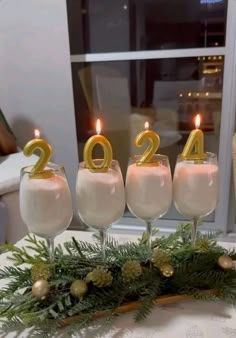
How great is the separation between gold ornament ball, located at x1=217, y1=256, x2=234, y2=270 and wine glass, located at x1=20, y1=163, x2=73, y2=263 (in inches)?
12.2

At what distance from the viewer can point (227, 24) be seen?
5.92 feet

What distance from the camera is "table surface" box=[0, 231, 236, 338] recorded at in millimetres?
592

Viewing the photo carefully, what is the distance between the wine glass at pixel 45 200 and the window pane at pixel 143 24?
5.06 ft

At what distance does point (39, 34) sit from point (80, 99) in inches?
17.6

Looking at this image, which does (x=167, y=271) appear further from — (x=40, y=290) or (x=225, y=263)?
(x=40, y=290)

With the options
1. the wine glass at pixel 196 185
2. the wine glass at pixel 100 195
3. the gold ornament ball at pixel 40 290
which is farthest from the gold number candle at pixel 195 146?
the gold ornament ball at pixel 40 290

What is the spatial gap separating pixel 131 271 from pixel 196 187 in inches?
7.9

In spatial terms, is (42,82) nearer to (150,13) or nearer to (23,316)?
(150,13)

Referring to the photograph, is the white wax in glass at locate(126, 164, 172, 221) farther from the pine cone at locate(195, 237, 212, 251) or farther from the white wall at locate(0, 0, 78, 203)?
the white wall at locate(0, 0, 78, 203)

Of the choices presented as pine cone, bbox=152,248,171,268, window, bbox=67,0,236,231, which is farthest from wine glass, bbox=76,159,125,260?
window, bbox=67,0,236,231

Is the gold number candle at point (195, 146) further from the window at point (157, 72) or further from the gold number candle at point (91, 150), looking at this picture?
the window at point (157, 72)

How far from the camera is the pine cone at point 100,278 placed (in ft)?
2.10

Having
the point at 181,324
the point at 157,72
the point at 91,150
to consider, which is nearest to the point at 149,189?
→ the point at 91,150

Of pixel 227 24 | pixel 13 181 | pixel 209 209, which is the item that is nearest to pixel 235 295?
pixel 209 209
